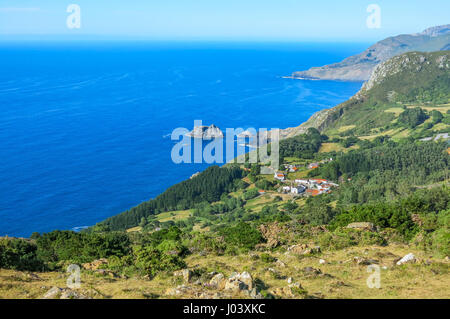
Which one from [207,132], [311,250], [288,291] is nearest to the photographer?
[288,291]

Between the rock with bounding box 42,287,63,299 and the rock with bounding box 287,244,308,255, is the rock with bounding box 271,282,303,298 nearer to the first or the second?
the rock with bounding box 287,244,308,255

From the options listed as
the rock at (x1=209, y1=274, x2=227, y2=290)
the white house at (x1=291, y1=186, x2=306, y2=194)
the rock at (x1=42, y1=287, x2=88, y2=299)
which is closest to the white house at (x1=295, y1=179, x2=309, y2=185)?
the white house at (x1=291, y1=186, x2=306, y2=194)

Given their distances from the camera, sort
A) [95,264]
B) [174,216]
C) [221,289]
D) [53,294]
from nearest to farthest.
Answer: [53,294], [221,289], [95,264], [174,216]

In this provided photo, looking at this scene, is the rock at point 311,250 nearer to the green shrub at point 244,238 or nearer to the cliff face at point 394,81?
the green shrub at point 244,238

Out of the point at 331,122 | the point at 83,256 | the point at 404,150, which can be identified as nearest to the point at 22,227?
the point at 83,256

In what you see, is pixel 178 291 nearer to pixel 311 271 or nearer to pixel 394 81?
pixel 311 271

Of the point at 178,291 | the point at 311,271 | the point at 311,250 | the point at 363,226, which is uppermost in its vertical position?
the point at 178,291

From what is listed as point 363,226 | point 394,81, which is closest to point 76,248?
point 363,226

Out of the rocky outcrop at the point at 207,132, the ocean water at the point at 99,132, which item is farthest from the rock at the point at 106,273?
the rocky outcrop at the point at 207,132
